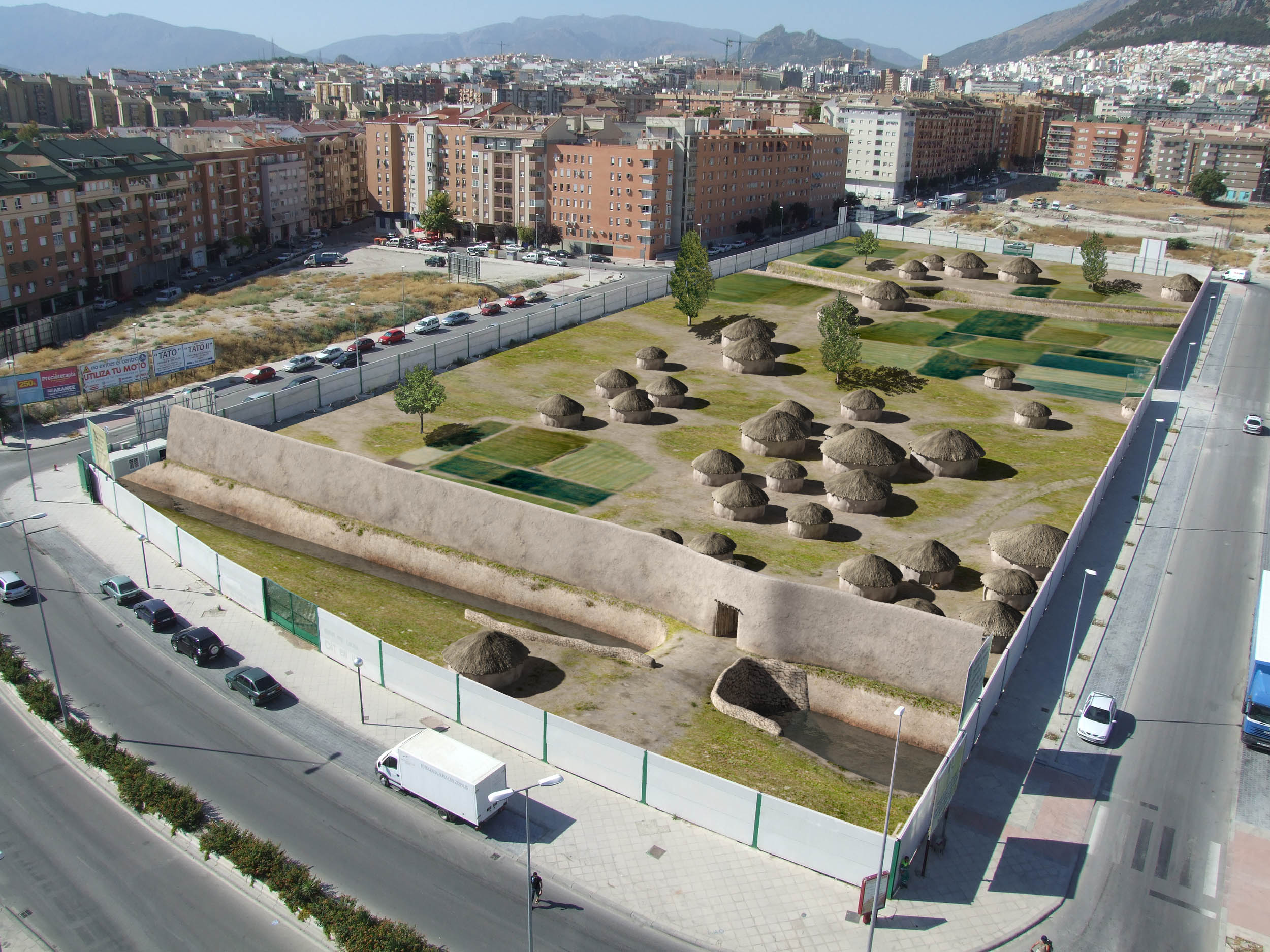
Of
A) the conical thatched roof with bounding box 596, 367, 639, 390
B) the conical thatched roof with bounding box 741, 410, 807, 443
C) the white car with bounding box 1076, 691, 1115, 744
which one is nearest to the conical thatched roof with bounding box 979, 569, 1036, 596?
the white car with bounding box 1076, 691, 1115, 744

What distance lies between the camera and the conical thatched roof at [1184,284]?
8925 cm

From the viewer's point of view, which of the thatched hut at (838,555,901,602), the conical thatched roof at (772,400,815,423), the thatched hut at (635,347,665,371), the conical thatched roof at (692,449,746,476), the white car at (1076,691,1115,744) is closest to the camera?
the white car at (1076,691,1115,744)

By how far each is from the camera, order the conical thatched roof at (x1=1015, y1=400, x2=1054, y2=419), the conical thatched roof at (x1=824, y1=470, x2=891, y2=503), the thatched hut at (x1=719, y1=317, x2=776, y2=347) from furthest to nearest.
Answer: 1. the thatched hut at (x1=719, y1=317, x2=776, y2=347)
2. the conical thatched roof at (x1=1015, y1=400, x2=1054, y2=419)
3. the conical thatched roof at (x1=824, y1=470, x2=891, y2=503)

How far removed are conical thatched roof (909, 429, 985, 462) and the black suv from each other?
35.8m

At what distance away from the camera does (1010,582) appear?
41125 millimetres

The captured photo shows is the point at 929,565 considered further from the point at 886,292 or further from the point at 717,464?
the point at 886,292

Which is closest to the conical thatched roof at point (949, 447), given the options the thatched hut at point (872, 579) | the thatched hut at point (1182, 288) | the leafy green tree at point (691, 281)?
the thatched hut at point (872, 579)

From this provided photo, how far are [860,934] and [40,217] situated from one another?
91.7 meters

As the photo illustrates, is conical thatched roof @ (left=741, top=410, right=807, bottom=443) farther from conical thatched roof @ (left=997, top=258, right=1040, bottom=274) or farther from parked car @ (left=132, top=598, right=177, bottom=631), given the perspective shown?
conical thatched roof @ (left=997, top=258, right=1040, bottom=274)

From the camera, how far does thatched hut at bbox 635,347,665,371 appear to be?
71.2m

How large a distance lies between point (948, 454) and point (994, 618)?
1628cm

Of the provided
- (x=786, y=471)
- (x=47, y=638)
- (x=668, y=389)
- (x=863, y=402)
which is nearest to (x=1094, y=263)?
(x=863, y=402)

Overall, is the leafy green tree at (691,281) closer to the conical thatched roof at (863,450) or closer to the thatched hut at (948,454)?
the conical thatched roof at (863,450)

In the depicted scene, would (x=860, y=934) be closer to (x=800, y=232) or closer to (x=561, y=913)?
(x=561, y=913)
